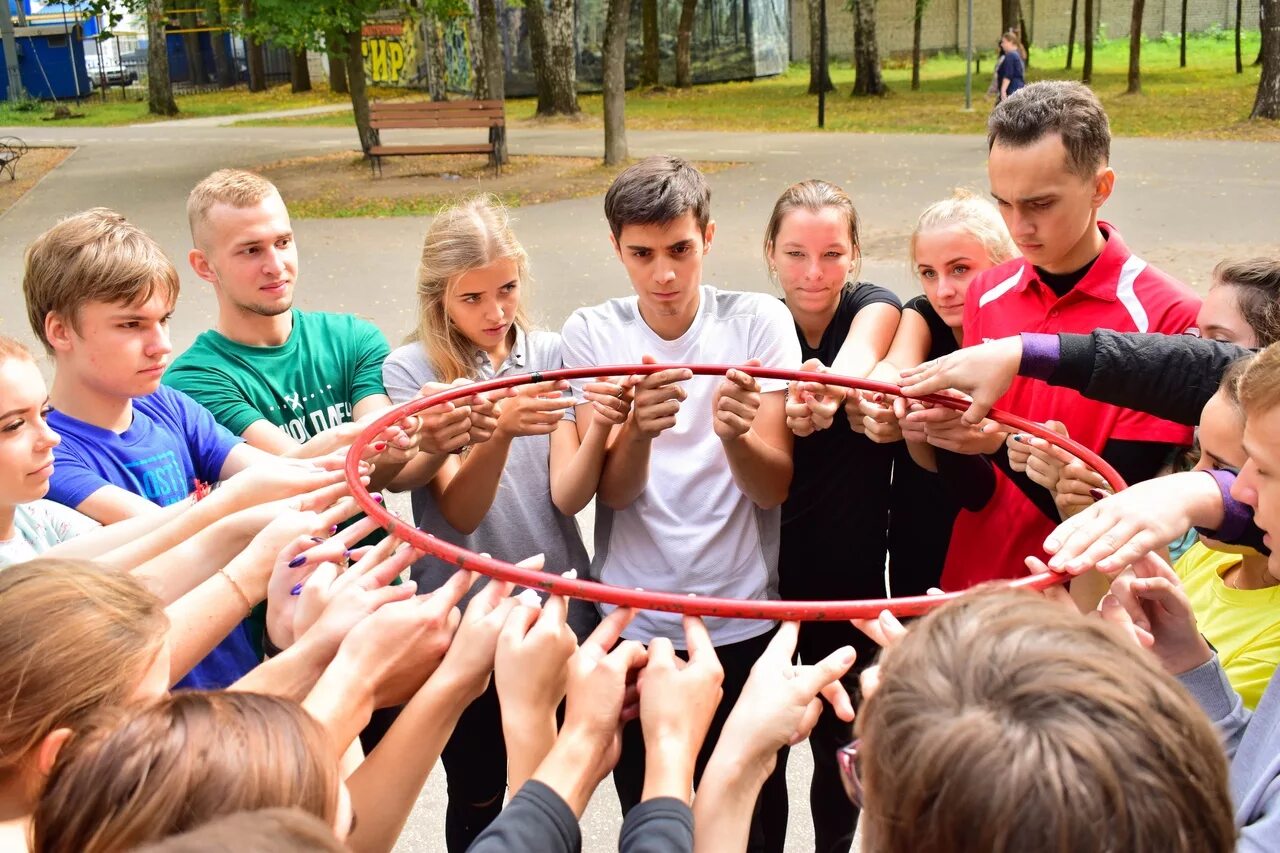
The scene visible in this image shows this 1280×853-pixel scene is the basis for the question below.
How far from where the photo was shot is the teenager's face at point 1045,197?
9.69 feet

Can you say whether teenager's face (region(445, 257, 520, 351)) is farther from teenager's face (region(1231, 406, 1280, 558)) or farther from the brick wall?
the brick wall

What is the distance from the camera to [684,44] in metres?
34.7

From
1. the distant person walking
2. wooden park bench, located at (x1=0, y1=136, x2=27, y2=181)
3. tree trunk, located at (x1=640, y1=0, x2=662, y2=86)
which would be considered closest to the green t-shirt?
wooden park bench, located at (x1=0, y1=136, x2=27, y2=181)

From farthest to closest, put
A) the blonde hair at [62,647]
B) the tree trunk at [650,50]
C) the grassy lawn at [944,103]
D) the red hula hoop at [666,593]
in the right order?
the tree trunk at [650,50]
the grassy lawn at [944,103]
the red hula hoop at [666,593]
the blonde hair at [62,647]

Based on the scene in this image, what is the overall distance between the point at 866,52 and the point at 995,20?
18040 millimetres

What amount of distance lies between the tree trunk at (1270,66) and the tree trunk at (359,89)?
15856mm

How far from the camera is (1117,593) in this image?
2025mm

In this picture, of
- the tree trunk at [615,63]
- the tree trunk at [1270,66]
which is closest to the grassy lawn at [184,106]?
the tree trunk at [615,63]

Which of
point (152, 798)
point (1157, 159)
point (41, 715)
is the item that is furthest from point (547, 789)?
point (1157, 159)

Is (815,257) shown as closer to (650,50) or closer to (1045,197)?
(1045,197)

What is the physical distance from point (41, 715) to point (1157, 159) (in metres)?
18.5

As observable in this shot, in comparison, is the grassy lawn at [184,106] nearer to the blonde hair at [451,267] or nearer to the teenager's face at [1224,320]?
the blonde hair at [451,267]

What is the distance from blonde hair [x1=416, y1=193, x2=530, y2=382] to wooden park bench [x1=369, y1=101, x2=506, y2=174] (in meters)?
16.0

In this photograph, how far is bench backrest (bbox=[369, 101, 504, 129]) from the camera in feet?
62.5
